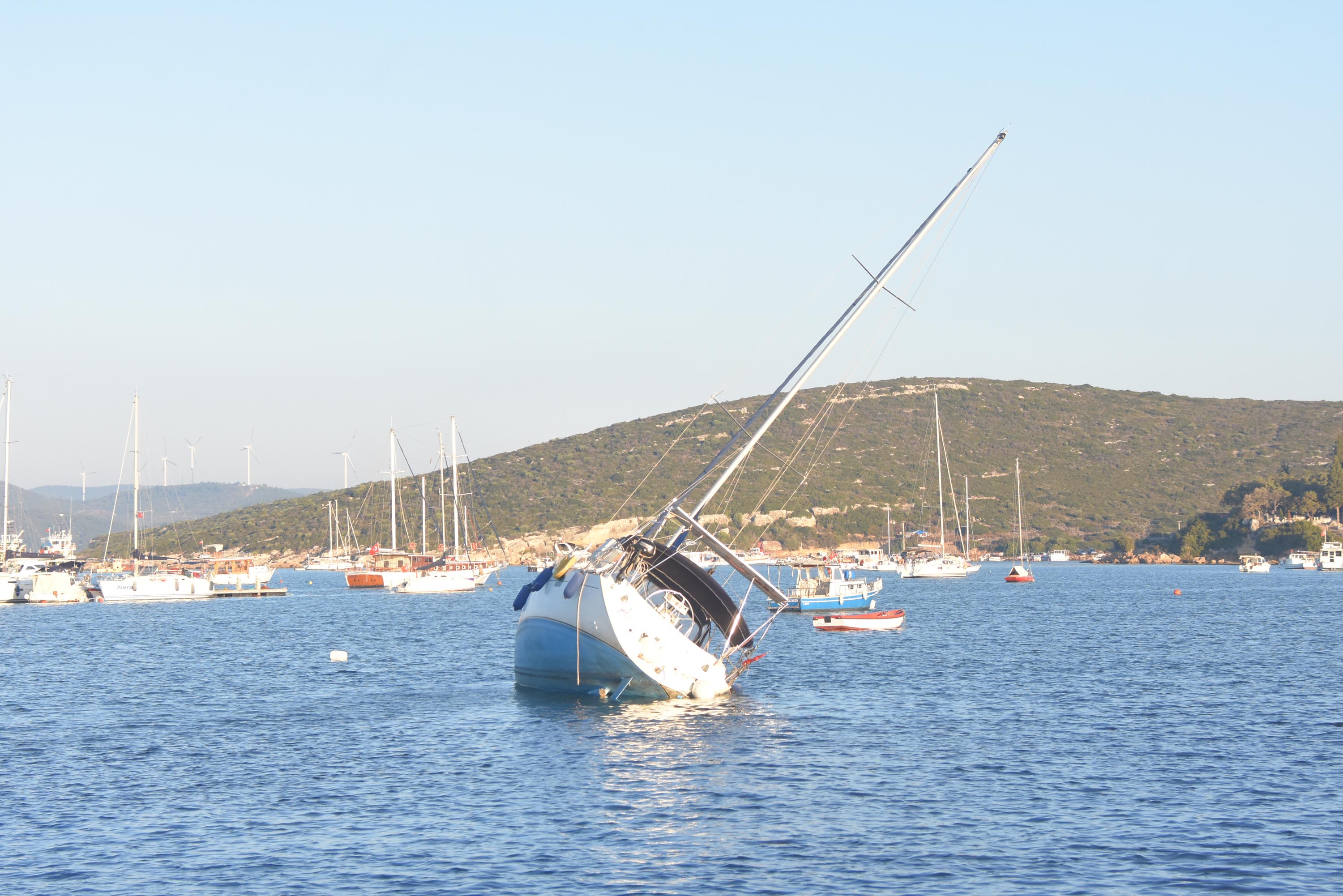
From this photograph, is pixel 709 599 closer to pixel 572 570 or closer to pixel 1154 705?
pixel 572 570

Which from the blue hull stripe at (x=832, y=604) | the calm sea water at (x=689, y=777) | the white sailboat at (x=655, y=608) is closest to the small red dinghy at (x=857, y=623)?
the calm sea water at (x=689, y=777)

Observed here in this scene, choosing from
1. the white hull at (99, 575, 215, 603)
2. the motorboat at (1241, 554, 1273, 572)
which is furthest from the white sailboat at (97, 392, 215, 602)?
the motorboat at (1241, 554, 1273, 572)

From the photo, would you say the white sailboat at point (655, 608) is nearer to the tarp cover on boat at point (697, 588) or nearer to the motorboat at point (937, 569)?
the tarp cover on boat at point (697, 588)

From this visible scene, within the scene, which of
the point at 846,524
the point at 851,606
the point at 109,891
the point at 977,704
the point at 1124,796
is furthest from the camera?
the point at 846,524

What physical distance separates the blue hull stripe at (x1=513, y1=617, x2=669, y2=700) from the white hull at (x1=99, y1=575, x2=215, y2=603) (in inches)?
3099

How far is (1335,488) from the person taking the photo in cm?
17512

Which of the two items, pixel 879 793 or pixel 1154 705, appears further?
pixel 1154 705

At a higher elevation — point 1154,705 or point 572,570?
point 572,570

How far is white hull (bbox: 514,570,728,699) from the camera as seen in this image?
34781mm

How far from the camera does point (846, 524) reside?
191 m

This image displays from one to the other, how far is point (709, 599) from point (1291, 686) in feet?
68.3

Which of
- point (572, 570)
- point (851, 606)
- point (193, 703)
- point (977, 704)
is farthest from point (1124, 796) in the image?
point (851, 606)

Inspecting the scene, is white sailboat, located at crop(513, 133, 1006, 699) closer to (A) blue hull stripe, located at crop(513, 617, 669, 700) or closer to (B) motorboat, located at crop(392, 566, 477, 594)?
(A) blue hull stripe, located at crop(513, 617, 669, 700)

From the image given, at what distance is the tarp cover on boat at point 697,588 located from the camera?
36469mm
